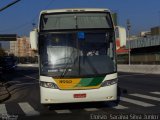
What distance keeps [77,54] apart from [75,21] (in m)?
1.14

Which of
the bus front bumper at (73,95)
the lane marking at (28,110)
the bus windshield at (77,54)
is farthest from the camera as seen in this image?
the lane marking at (28,110)

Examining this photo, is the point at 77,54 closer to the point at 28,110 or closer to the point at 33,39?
the point at 33,39

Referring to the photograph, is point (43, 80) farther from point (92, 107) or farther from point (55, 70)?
point (92, 107)

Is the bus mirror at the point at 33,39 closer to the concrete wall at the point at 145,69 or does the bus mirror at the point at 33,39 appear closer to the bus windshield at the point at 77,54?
the bus windshield at the point at 77,54

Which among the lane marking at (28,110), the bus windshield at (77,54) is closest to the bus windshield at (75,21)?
the bus windshield at (77,54)

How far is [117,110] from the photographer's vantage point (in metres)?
14.2

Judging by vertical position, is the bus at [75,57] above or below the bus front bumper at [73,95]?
above

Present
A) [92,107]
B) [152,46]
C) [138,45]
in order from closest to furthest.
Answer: [92,107] → [152,46] → [138,45]

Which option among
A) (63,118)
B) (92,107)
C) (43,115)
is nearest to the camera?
(63,118)

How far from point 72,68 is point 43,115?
169cm

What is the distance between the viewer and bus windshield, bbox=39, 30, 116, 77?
14.0 m

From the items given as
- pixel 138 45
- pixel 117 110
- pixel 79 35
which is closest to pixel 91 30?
pixel 79 35

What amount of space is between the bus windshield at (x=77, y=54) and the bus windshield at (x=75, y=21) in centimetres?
25

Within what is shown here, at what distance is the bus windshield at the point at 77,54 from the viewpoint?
1400cm
